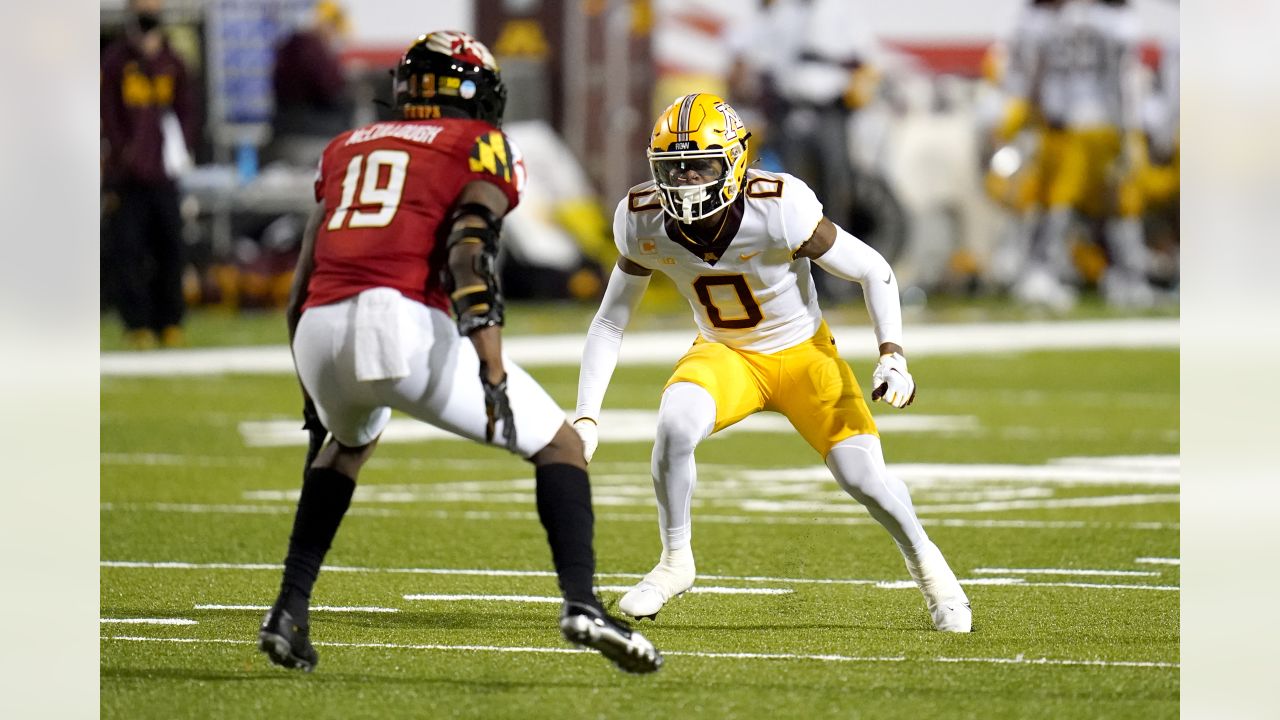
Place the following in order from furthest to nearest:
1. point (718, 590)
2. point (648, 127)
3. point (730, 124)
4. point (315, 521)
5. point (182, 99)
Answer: point (648, 127)
point (182, 99)
point (718, 590)
point (730, 124)
point (315, 521)

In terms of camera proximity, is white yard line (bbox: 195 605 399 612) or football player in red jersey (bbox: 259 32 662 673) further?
white yard line (bbox: 195 605 399 612)

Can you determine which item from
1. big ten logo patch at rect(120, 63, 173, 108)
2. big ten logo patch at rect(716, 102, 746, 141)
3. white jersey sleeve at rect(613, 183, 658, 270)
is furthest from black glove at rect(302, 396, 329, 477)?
big ten logo patch at rect(120, 63, 173, 108)

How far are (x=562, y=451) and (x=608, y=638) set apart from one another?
497 mm

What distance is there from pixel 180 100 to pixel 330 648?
9.67 m

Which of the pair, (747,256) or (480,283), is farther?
(747,256)

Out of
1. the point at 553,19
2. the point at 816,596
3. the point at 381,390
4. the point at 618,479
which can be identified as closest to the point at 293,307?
the point at 381,390

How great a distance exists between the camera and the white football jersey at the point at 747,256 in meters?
5.66

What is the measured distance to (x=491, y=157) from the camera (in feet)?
15.9

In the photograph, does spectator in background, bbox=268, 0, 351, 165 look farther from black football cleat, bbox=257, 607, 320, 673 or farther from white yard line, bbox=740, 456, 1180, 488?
black football cleat, bbox=257, 607, 320, 673

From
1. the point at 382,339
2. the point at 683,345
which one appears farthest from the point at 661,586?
the point at 683,345

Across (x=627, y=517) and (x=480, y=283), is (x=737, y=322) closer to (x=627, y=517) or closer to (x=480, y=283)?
(x=480, y=283)

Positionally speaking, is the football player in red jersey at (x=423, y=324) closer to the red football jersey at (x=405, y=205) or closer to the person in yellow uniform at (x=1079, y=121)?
the red football jersey at (x=405, y=205)

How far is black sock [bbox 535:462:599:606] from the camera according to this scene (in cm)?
481
